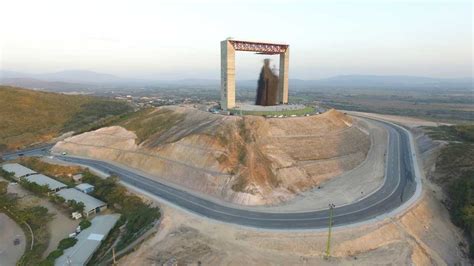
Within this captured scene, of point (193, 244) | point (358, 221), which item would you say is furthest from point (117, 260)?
point (358, 221)

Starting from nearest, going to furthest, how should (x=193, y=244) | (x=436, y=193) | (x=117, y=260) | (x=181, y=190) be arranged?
1. (x=117, y=260)
2. (x=193, y=244)
3. (x=436, y=193)
4. (x=181, y=190)

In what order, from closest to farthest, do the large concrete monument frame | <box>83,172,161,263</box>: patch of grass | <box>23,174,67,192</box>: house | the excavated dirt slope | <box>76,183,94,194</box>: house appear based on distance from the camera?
<box>83,172,161,263</box>: patch of grass < the excavated dirt slope < <box>76,183,94,194</box>: house < <box>23,174,67,192</box>: house < the large concrete monument frame

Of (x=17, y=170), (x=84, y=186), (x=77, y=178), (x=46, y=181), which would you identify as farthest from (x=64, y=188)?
(x=17, y=170)

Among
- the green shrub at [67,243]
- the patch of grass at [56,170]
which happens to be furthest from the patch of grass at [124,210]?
the patch of grass at [56,170]

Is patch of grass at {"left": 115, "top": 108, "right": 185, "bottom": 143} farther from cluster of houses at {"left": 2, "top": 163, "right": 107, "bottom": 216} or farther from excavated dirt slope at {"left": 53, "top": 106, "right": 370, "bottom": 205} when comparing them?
cluster of houses at {"left": 2, "top": 163, "right": 107, "bottom": 216}

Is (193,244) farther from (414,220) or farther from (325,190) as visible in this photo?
(414,220)

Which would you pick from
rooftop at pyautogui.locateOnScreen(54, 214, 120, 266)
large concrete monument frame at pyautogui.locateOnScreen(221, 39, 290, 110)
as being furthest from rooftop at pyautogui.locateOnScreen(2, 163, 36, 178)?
large concrete monument frame at pyautogui.locateOnScreen(221, 39, 290, 110)
